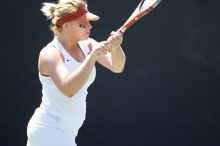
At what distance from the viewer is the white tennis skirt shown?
3494mm

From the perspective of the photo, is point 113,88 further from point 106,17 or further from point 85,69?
point 85,69

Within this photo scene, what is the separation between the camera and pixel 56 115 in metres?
3.52

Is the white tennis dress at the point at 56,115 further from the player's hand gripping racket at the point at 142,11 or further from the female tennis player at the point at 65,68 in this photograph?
the player's hand gripping racket at the point at 142,11

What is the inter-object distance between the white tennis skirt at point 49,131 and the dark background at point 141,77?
2518 millimetres

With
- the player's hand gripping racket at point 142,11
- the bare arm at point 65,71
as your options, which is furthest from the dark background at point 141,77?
the bare arm at point 65,71

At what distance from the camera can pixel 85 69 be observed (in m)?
3.25

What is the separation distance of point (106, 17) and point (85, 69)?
2799 millimetres

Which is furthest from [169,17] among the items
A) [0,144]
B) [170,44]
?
[0,144]

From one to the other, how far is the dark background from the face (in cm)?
243

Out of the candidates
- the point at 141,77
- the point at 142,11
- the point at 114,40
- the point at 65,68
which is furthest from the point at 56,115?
the point at 141,77

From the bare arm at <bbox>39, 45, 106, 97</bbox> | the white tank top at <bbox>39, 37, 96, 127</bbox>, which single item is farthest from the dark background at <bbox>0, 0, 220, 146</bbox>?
the bare arm at <bbox>39, 45, 106, 97</bbox>

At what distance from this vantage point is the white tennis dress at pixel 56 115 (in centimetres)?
349

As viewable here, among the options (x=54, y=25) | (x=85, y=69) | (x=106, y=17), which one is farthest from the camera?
(x=106, y=17)

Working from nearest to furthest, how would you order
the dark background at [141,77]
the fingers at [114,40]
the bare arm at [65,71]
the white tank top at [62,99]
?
the bare arm at [65,71] < the fingers at [114,40] < the white tank top at [62,99] < the dark background at [141,77]
